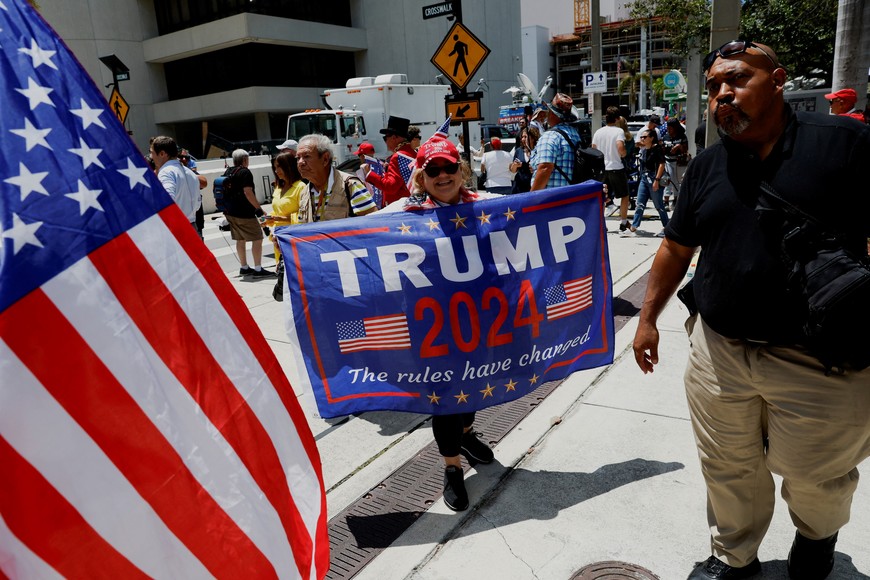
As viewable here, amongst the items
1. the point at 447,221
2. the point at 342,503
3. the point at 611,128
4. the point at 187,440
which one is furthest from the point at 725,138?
the point at 611,128

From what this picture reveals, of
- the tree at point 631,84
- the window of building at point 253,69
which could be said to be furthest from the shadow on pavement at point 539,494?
the tree at point 631,84

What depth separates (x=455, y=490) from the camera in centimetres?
335

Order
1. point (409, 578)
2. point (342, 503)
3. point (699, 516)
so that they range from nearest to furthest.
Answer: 1. point (409, 578)
2. point (699, 516)
3. point (342, 503)

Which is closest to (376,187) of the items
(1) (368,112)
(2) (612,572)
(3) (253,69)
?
(2) (612,572)

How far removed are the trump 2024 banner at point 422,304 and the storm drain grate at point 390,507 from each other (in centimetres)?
59

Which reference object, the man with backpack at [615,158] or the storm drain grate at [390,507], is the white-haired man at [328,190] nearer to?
the storm drain grate at [390,507]

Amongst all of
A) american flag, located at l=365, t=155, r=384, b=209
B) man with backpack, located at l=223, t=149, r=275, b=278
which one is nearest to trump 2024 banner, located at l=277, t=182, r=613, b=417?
american flag, located at l=365, t=155, r=384, b=209

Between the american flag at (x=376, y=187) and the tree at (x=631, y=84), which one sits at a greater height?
the tree at (x=631, y=84)

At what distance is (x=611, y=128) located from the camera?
10.3 metres

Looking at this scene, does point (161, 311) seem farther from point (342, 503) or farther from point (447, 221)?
point (342, 503)

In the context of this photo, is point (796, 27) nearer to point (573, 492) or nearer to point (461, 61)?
point (461, 61)

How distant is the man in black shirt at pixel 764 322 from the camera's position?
7.11ft

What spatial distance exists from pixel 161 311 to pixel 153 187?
30cm

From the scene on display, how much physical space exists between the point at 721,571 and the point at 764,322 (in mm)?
1127
